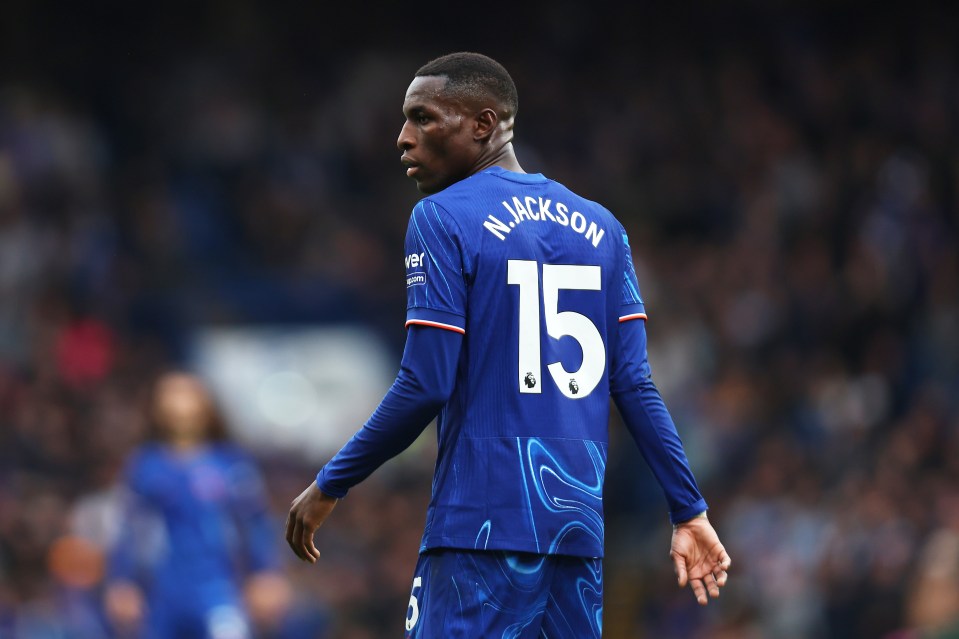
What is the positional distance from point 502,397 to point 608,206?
10792 millimetres

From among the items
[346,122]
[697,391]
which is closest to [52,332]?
[346,122]

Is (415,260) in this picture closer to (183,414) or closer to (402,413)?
(402,413)

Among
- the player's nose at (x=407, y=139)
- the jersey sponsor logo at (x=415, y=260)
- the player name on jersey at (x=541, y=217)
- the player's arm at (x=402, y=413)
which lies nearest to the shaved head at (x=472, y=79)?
the player's nose at (x=407, y=139)

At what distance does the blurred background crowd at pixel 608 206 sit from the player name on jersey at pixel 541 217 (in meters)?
4.97

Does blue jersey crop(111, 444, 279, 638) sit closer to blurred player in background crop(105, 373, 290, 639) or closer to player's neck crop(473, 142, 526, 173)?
blurred player in background crop(105, 373, 290, 639)

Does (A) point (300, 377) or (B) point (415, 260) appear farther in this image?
(A) point (300, 377)

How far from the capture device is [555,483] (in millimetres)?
4094

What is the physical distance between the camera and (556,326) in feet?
13.7

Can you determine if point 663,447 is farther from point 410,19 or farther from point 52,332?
point 410,19

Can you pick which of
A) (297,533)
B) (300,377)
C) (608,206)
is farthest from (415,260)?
(300,377)

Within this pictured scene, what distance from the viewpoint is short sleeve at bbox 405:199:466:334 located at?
403 cm

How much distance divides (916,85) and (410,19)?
709cm

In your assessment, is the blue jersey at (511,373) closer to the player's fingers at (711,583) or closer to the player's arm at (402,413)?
the player's arm at (402,413)

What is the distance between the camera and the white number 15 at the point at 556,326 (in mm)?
4113
